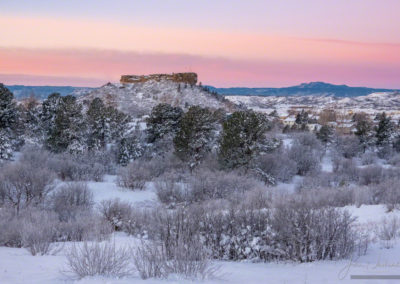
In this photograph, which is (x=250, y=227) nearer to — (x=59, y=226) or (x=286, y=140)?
(x=59, y=226)

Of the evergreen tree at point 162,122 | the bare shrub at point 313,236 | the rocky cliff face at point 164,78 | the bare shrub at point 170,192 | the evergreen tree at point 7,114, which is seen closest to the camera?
the bare shrub at point 313,236

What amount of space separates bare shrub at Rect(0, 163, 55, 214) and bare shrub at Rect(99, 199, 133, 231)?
5.42 m

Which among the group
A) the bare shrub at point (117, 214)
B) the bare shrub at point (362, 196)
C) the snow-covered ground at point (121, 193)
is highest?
the bare shrub at point (362, 196)

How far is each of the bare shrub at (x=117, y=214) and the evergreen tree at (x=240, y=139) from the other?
47.2 feet

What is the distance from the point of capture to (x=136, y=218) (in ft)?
43.5

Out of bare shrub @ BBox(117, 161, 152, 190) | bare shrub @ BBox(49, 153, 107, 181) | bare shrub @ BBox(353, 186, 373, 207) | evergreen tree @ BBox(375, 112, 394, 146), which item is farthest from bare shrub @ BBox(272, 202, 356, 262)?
evergreen tree @ BBox(375, 112, 394, 146)

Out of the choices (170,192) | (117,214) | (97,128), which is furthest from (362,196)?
(97,128)

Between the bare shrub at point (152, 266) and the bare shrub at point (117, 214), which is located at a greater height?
the bare shrub at point (152, 266)

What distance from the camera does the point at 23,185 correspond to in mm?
18750

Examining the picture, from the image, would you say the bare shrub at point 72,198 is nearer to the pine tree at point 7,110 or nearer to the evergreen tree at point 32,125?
the pine tree at point 7,110

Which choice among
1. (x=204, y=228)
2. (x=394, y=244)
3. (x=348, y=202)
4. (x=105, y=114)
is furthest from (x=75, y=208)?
(x=105, y=114)

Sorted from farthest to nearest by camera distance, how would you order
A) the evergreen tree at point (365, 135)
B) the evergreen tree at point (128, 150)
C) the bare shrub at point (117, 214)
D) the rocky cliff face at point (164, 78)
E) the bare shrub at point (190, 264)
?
the rocky cliff face at point (164, 78) → the evergreen tree at point (365, 135) → the evergreen tree at point (128, 150) → the bare shrub at point (117, 214) → the bare shrub at point (190, 264)

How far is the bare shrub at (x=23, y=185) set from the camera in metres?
18.5

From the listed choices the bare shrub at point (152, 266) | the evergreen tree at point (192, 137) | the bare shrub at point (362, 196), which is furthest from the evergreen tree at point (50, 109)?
the bare shrub at point (152, 266)
